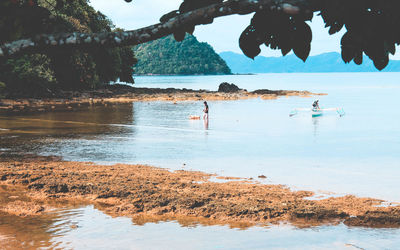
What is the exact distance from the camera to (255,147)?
22094 millimetres

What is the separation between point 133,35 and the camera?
4043 millimetres

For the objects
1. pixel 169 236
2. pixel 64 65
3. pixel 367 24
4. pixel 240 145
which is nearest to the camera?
pixel 367 24

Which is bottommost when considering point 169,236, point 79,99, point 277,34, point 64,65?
point 169,236

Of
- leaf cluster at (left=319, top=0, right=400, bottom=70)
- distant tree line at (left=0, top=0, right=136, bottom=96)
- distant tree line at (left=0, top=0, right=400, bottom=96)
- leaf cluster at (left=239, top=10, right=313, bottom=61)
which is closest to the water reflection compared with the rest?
distant tree line at (left=0, top=0, right=136, bottom=96)

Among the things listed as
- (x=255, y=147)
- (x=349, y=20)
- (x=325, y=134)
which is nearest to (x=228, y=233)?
(x=349, y=20)

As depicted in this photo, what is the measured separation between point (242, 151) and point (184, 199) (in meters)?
10.2

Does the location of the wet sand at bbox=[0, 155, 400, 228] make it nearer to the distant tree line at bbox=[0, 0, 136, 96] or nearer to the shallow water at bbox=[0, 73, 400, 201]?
the shallow water at bbox=[0, 73, 400, 201]

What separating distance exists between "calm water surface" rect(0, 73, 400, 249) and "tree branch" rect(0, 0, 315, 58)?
5.27 m

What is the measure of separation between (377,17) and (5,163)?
1453cm

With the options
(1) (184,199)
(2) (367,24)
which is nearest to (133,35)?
(2) (367,24)

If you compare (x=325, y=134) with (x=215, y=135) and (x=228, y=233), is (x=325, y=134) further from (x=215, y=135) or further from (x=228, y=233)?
(x=228, y=233)

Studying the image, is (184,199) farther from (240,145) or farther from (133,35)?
(240,145)

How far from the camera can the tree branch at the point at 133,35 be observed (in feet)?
11.9

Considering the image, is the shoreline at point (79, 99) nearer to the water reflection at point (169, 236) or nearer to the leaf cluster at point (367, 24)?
the water reflection at point (169, 236)
